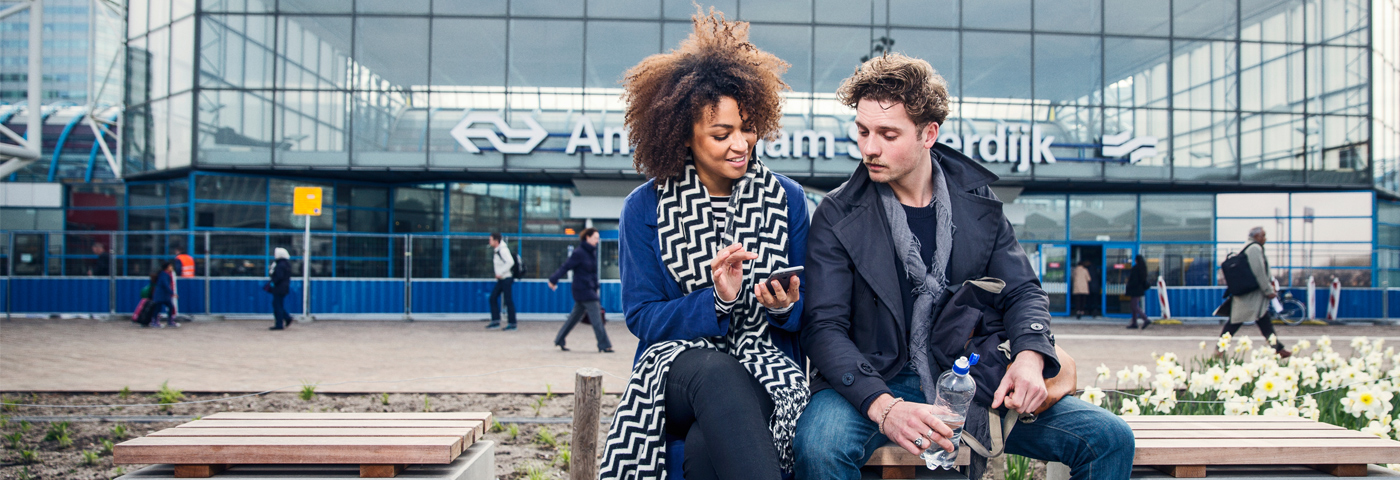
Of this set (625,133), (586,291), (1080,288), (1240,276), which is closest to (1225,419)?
(1240,276)

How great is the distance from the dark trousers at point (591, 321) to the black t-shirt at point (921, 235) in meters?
7.36

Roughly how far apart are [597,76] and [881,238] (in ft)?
48.6

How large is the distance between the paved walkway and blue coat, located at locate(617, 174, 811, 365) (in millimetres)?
3592

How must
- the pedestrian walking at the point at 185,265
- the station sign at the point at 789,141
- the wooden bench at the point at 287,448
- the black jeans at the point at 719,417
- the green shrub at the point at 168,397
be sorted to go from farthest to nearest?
the station sign at the point at 789,141
the pedestrian walking at the point at 185,265
the green shrub at the point at 168,397
the wooden bench at the point at 287,448
the black jeans at the point at 719,417

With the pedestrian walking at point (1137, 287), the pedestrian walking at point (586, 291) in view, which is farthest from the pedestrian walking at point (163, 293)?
the pedestrian walking at point (1137, 287)

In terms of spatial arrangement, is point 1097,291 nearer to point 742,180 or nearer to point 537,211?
point 537,211

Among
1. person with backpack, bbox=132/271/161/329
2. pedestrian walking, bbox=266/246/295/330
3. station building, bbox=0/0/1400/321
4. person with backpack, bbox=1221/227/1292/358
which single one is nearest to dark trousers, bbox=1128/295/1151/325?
station building, bbox=0/0/1400/321

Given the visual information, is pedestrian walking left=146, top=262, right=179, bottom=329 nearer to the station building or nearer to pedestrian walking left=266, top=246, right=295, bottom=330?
the station building

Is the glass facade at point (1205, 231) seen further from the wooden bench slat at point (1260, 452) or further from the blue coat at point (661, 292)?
the blue coat at point (661, 292)

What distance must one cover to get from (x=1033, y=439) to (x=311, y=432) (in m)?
2.35

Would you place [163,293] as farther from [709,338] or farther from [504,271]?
[709,338]

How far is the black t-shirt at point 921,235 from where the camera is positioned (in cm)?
259

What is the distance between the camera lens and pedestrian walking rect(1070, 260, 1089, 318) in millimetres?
16922

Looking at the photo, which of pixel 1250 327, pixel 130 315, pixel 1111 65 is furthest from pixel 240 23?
pixel 1250 327
